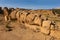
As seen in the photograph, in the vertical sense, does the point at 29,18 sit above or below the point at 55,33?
above

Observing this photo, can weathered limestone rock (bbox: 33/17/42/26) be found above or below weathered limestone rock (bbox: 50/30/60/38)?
above

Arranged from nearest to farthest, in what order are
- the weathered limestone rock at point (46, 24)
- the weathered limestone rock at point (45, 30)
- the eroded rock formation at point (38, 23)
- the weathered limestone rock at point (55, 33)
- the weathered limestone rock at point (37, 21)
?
the weathered limestone rock at point (55, 33), the eroded rock formation at point (38, 23), the weathered limestone rock at point (45, 30), the weathered limestone rock at point (46, 24), the weathered limestone rock at point (37, 21)

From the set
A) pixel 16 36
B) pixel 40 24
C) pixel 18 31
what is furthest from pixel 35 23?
pixel 16 36

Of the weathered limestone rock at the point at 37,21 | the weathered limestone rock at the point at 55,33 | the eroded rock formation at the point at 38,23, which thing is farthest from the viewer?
the weathered limestone rock at the point at 37,21

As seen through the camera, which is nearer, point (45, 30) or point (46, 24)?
point (45, 30)

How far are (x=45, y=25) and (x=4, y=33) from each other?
390 cm

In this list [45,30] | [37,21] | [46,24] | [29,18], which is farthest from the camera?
[29,18]

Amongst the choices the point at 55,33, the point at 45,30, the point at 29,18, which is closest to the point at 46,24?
the point at 45,30

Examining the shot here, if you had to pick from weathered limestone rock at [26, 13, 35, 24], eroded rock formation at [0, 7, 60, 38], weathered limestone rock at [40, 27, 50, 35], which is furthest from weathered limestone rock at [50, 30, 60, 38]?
weathered limestone rock at [26, 13, 35, 24]

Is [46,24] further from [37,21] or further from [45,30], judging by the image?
[37,21]

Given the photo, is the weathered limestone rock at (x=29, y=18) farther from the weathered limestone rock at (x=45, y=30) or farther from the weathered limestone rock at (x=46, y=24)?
the weathered limestone rock at (x=45, y=30)

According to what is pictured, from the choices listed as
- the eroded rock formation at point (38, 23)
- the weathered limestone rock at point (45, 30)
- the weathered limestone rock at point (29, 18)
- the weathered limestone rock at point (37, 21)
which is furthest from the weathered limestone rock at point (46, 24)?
the weathered limestone rock at point (29, 18)

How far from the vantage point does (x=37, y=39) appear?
13242 millimetres

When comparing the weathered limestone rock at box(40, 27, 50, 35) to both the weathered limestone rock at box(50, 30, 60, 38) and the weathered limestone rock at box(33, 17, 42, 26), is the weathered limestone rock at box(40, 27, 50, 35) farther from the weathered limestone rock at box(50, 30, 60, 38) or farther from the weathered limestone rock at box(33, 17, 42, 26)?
the weathered limestone rock at box(33, 17, 42, 26)
